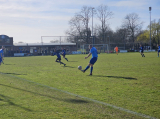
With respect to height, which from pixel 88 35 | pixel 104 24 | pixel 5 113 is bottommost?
pixel 5 113

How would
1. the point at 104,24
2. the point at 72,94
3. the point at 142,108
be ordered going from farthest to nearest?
the point at 104,24, the point at 72,94, the point at 142,108

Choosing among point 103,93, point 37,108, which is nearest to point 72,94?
point 103,93

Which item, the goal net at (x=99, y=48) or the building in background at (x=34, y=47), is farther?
the building in background at (x=34, y=47)

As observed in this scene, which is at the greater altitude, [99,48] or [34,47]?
[34,47]

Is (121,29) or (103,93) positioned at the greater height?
(121,29)

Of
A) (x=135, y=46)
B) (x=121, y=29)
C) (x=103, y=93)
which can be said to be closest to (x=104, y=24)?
(x=121, y=29)

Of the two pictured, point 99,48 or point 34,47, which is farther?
point 34,47

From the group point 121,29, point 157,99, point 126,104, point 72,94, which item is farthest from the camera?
point 121,29

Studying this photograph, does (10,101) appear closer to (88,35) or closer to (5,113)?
(5,113)

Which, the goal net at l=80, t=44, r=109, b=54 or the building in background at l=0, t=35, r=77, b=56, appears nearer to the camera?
the goal net at l=80, t=44, r=109, b=54

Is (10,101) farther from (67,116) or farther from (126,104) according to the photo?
(126,104)

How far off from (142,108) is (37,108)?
276 centimetres

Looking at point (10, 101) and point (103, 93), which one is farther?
point (103, 93)

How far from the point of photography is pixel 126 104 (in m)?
5.46
